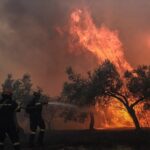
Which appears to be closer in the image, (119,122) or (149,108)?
(149,108)

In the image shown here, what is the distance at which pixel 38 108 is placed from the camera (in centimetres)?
2089

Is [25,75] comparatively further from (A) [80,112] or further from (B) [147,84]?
(B) [147,84]

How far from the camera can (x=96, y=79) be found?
53.9 m

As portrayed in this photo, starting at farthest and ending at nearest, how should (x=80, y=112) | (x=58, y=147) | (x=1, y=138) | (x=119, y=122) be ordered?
(x=119, y=122) < (x=80, y=112) < (x=58, y=147) < (x=1, y=138)

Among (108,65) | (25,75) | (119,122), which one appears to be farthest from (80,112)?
(119,122)

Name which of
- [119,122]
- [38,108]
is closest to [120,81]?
[38,108]

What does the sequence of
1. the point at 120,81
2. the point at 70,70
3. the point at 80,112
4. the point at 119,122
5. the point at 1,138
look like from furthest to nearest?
the point at 119,122, the point at 80,112, the point at 70,70, the point at 120,81, the point at 1,138

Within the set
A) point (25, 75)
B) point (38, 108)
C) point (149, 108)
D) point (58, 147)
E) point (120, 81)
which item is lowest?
point (58, 147)

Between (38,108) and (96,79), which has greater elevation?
(96,79)

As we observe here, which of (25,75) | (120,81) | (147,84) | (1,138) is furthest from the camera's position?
(25,75)

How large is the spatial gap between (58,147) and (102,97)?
117 feet

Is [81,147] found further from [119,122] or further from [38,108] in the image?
[119,122]

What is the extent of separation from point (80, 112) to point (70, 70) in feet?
39.7

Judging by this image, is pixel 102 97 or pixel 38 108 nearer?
pixel 38 108
